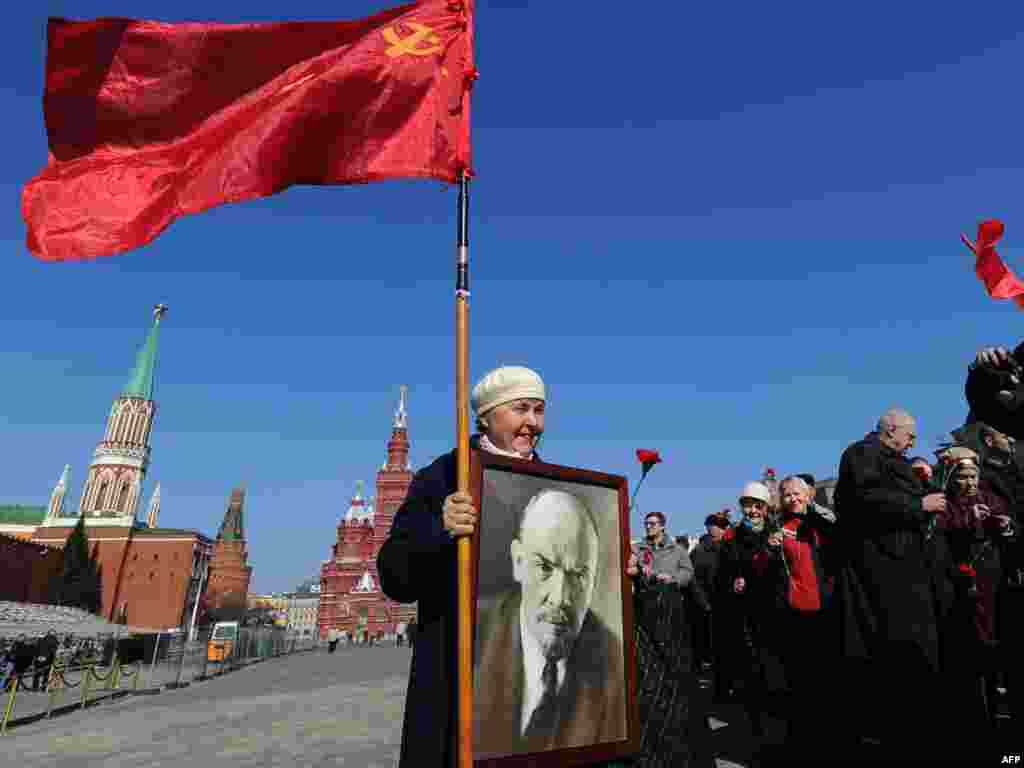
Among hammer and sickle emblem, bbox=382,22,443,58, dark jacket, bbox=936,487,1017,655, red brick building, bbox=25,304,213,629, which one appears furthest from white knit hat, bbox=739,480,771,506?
red brick building, bbox=25,304,213,629

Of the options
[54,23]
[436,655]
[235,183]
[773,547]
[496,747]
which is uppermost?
[54,23]

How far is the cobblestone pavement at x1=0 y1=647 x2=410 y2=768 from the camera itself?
24.0 ft

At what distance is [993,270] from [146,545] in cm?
8555

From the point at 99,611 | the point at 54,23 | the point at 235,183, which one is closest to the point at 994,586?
the point at 235,183

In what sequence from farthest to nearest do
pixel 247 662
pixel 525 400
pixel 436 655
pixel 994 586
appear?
pixel 247 662
pixel 994 586
pixel 525 400
pixel 436 655

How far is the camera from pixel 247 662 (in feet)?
102

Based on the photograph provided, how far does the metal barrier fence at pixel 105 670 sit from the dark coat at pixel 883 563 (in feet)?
43.4

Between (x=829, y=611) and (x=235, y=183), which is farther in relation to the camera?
(x=829, y=611)

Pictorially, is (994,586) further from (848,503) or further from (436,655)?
(436,655)

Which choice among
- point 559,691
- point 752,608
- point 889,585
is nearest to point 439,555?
point 559,691

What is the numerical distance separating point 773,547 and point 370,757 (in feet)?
15.7

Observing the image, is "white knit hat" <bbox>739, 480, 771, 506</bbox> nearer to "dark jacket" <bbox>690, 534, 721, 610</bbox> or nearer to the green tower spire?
"dark jacket" <bbox>690, 534, 721, 610</bbox>

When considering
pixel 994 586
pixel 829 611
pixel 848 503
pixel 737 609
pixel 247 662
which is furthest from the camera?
pixel 247 662

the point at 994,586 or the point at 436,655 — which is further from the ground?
the point at 994,586
